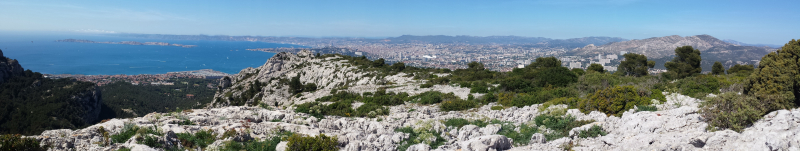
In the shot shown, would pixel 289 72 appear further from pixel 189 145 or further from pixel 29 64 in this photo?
pixel 29 64

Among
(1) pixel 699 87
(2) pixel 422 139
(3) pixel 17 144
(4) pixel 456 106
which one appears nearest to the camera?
(3) pixel 17 144

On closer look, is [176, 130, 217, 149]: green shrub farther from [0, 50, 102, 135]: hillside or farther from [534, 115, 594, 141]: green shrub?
[0, 50, 102, 135]: hillside

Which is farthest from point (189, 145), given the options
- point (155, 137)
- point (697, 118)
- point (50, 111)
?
point (50, 111)

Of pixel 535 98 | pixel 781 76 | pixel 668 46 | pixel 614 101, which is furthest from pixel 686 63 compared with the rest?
pixel 668 46

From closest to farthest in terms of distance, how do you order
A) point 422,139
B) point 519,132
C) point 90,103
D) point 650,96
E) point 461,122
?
point 422,139 → point 519,132 → point 461,122 → point 650,96 → point 90,103

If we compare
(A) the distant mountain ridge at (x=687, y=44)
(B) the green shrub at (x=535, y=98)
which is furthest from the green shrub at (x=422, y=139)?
(A) the distant mountain ridge at (x=687, y=44)

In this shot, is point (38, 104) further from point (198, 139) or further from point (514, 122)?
point (514, 122)

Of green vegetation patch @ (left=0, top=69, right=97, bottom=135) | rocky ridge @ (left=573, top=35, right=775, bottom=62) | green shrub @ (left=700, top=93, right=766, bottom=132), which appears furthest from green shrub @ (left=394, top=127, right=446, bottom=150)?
rocky ridge @ (left=573, top=35, right=775, bottom=62)
